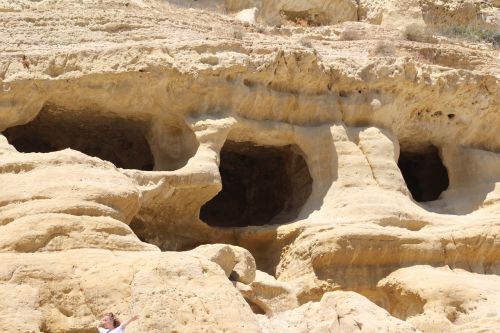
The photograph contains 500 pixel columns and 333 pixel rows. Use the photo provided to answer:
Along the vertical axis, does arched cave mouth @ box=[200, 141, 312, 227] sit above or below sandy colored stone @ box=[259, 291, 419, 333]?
below

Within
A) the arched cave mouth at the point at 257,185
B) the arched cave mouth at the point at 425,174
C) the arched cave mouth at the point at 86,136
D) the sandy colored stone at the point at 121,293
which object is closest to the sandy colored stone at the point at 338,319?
the sandy colored stone at the point at 121,293

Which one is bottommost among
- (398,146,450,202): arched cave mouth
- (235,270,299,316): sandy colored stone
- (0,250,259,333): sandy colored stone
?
(235,270,299,316): sandy colored stone

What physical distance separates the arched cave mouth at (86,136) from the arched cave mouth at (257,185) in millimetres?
1334

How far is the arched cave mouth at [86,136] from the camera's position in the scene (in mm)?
11422

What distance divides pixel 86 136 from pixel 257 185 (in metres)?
2.93

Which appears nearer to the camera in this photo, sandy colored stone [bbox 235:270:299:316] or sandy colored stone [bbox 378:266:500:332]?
sandy colored stone [bbox 235:270:299:316]

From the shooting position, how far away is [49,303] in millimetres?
6930

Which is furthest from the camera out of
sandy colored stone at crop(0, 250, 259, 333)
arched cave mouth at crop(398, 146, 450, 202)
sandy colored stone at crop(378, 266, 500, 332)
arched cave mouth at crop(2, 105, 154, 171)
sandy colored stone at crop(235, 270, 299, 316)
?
arched cave mouth at crop(398, 146, 450, 202)

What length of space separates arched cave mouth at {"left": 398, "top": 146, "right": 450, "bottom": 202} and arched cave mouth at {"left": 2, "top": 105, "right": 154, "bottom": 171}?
430 cm

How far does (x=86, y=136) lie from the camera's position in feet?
39.7

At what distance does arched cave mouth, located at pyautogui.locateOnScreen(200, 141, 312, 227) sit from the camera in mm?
12317

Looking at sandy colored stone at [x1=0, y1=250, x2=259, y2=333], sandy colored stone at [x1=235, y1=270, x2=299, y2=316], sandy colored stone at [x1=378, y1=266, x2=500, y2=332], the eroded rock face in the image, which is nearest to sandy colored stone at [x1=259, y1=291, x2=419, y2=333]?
the eroded rock face

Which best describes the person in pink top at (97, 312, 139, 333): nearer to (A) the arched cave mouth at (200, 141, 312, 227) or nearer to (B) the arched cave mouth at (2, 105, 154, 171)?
(B) the arched cave mouth at (2, 105, 154, 171)

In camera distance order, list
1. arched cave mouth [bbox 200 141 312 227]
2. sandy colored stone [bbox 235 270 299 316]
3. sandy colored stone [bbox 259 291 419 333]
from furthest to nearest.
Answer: arched cave mouth [bbox 200 141 312 227], sandy colored stone [bbox 235 270 299 316], sandy colored stone [bbox 259 291 419 333]
